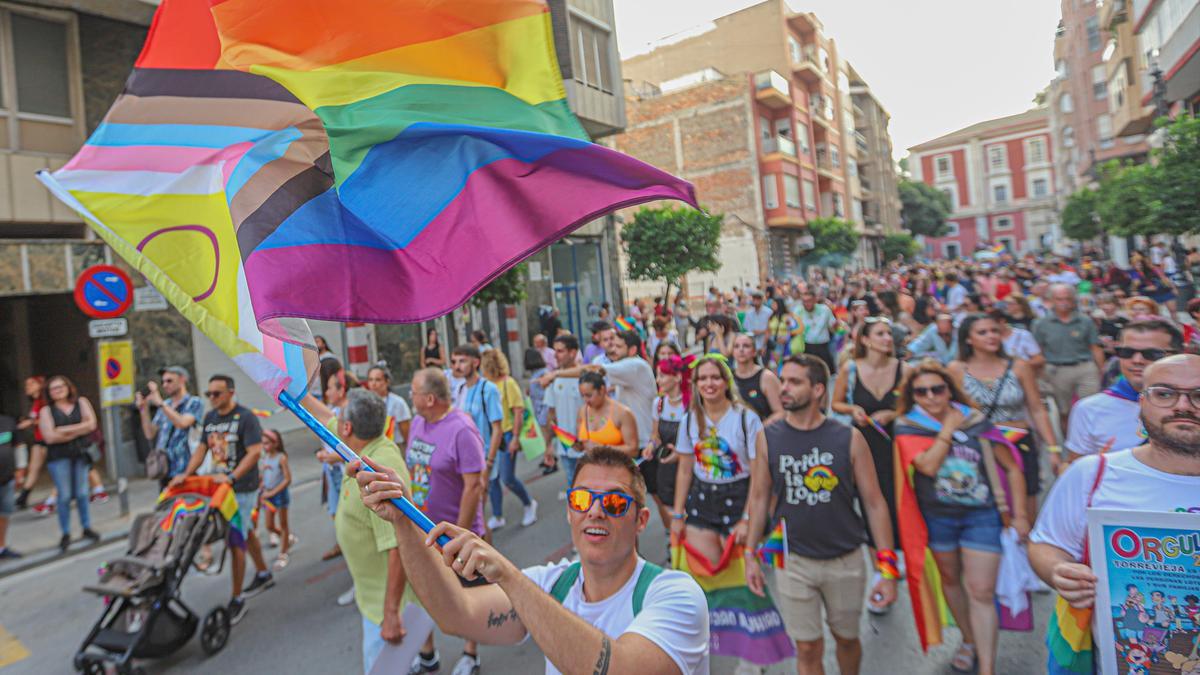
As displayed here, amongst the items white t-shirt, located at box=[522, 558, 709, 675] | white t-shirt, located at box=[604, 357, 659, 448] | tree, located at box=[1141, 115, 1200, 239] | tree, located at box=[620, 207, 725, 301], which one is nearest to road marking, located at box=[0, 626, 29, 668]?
white t-shirt, located at box=[604, 357, 659, 448]

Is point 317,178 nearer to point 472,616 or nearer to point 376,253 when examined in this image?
point 376,253

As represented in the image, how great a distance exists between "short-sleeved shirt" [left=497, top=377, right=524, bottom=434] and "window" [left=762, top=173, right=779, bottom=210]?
33952 mm

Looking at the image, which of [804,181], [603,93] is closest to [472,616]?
[603,93]

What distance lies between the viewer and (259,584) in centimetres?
606

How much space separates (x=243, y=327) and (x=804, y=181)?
43.0 meters

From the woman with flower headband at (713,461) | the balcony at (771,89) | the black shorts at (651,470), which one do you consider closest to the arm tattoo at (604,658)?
the woman with flower headband at (713,461)

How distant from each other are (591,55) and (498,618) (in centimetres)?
2037

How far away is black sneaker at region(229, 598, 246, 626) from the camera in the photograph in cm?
531

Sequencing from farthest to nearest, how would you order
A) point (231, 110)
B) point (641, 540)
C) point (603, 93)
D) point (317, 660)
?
point (603, 93)
point (641, 540)
point (317, 660)
point (231, 110)

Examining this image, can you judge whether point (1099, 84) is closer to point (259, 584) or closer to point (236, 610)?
point (259, 584)

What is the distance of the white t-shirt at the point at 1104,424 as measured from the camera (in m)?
3.63

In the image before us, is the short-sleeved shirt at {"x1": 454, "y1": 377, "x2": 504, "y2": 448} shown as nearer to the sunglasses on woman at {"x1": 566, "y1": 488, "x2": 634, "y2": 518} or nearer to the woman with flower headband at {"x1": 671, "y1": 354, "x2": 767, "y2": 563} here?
the woman with flower headband at {"x1": 671, "y1": 354, "x2": 767, "y2": 563}

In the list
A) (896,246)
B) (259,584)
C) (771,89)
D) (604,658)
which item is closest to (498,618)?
(604,658)

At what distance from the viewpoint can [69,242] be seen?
10.5m
